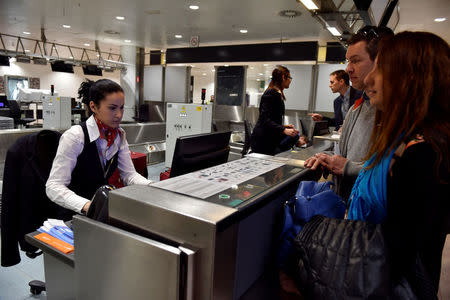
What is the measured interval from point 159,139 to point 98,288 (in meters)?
7.60

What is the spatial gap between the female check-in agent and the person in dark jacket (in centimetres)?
157

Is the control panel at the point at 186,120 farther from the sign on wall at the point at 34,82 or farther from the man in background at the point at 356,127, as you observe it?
the sign on wall at the point at 34,82

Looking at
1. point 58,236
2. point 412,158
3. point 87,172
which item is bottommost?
point 58,236

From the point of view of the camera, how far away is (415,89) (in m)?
0.76

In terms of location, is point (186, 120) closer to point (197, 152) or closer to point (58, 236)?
point (197, 152)

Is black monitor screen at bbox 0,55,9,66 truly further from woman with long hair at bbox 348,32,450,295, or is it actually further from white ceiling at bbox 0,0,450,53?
woman with long hair at bbox 348,32,450,295

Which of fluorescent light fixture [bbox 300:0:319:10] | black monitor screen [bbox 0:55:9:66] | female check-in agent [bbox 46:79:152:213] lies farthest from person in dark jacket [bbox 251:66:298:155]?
black monitor screen [bbox 0:55:9:66]

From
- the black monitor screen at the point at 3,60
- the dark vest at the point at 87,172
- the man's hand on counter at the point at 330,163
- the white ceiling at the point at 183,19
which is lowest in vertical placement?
the dark vest at the point at 87,172

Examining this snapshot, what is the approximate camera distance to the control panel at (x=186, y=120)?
19.6ft

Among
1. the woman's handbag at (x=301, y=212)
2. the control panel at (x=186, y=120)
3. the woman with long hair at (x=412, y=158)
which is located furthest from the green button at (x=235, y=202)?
the control panel at (x=186, y=120)

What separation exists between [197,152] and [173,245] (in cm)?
69

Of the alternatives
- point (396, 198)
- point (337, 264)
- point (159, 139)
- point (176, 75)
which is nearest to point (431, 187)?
point (396, 198)

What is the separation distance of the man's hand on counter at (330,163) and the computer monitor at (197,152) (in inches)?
18.4

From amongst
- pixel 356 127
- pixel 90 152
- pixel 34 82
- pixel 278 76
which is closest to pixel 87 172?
pixel 90 152
